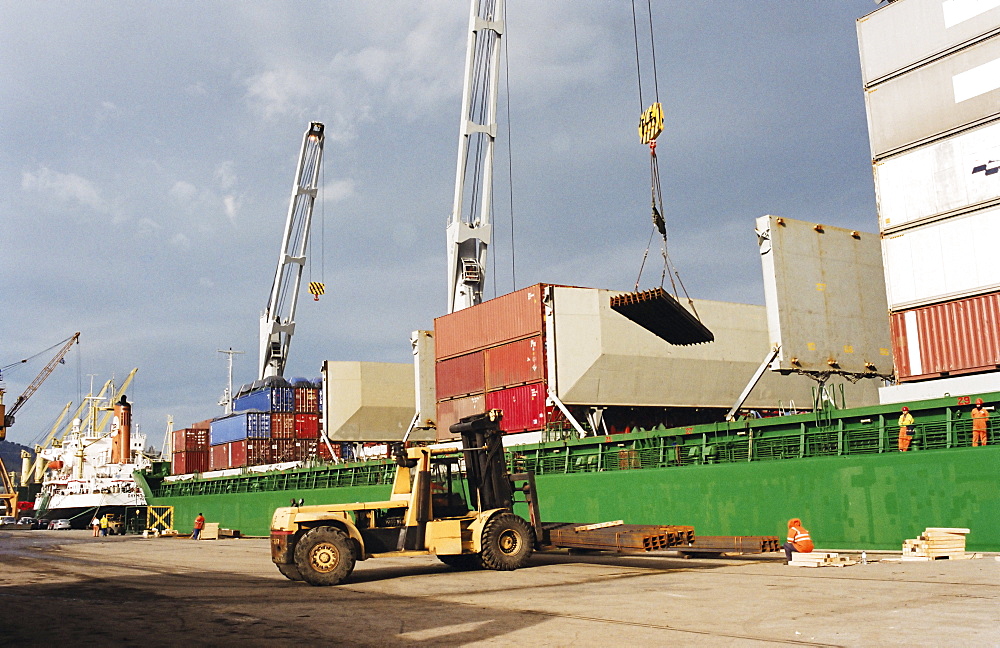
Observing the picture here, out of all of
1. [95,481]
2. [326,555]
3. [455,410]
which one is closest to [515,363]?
[455,410]

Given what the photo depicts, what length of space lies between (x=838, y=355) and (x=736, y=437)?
6243 millimetres

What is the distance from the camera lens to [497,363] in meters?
30.6

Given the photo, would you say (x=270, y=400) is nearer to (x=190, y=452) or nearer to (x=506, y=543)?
(x=190, y=452)

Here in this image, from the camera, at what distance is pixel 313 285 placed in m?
63.3

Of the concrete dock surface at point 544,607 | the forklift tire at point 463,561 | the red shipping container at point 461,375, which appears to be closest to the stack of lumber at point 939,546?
the concrete dock surface at point 544,607

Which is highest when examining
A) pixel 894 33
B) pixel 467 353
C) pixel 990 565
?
pixel 894 33

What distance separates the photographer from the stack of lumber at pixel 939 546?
46.9 ft

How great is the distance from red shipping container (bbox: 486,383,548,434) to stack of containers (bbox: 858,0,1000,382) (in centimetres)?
1197

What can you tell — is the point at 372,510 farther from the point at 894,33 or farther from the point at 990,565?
the point at 894,33

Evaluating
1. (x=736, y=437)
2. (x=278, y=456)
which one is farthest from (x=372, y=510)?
Answer: (x=278, y=456)

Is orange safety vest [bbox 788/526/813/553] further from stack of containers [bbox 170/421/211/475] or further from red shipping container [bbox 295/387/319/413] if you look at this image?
stack of containers [bbox 170/421/211/475]

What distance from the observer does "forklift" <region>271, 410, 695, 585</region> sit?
46.9 ft

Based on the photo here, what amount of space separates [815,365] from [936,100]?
809 centimetres

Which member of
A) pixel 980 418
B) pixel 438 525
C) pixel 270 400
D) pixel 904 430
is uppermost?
pixel 270 400
